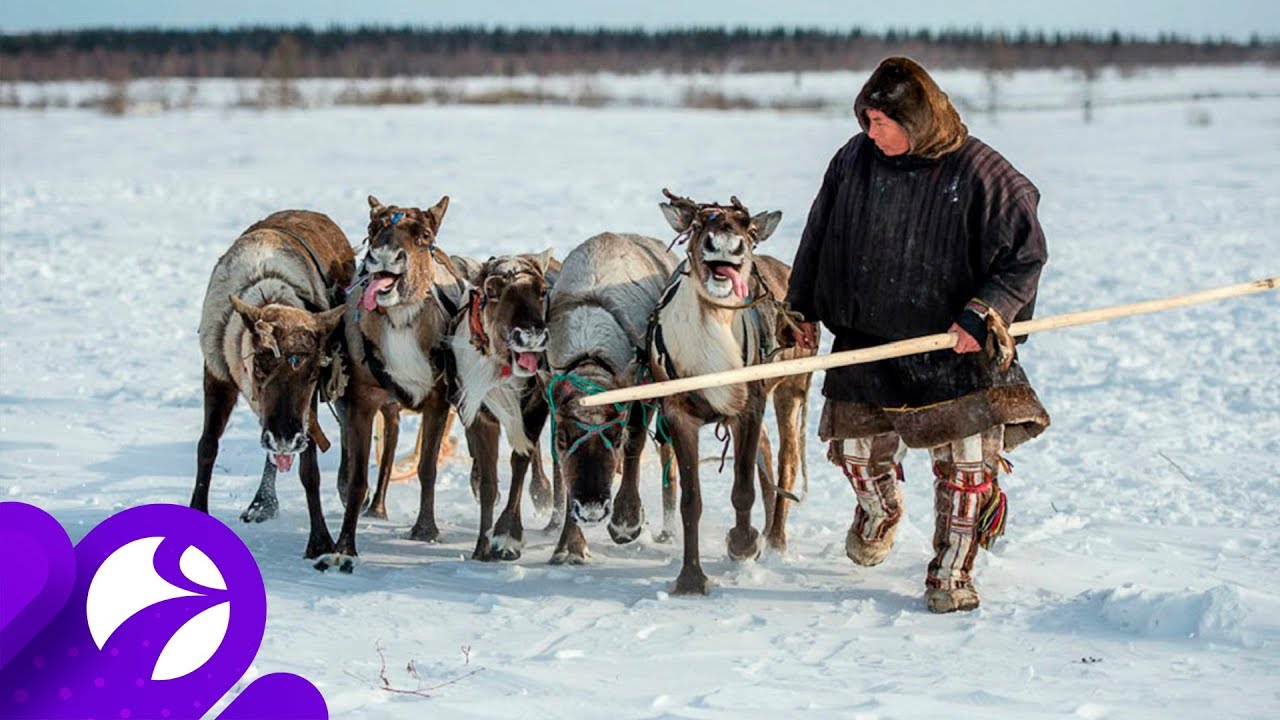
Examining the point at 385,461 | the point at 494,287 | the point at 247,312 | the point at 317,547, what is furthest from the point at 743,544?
the point at 247,312

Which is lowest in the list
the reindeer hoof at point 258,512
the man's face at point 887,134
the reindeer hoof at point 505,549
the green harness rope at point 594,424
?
the reindeer hoof at point 258,512

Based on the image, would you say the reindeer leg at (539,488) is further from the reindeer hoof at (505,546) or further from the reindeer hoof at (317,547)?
the reindeer hoof at (317,547)

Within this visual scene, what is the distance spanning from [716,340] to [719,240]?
1.63 feet

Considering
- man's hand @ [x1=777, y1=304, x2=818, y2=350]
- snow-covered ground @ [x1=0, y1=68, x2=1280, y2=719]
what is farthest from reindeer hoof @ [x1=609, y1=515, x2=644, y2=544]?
man's hand @ [x1=777, y1=304, x2=818, y2=350]

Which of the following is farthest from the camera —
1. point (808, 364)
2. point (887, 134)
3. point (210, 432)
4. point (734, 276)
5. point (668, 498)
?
point (668, 498)

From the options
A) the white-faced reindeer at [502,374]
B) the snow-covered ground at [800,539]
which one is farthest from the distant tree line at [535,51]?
the white-faced reindeer at [502,374]

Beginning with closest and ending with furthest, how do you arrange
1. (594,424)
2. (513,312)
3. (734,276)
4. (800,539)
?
(734,276), (594,424), (513,312), (800,539)

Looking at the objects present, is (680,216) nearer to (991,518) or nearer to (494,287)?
(494,287)

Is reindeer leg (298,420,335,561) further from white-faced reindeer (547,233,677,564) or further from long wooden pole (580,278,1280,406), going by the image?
long wooden pole (580,278,1280,406)

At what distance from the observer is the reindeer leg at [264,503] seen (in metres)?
7.55

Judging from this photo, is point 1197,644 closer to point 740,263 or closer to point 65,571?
point 740,263

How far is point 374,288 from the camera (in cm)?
650

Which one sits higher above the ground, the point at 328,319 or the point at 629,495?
the point at 328,319

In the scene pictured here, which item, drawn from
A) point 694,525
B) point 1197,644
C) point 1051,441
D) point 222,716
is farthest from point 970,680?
point 1051,441
